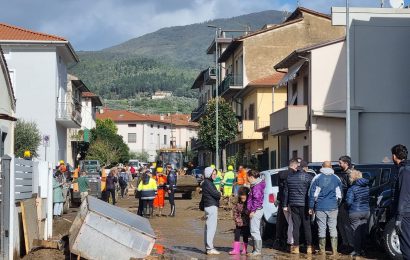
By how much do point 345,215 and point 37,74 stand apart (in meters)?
31.7

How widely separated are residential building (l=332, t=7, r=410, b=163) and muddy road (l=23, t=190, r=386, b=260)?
314 inches

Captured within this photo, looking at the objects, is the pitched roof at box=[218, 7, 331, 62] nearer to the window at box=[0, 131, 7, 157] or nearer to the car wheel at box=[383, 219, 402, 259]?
the window at box=[0, 131, 7, 157]

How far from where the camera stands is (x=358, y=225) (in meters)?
14.7

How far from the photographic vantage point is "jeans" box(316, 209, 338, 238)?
15133mm

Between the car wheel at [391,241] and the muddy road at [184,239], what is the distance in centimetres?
88

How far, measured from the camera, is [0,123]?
847 inches

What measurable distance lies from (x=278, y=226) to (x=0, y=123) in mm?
8906

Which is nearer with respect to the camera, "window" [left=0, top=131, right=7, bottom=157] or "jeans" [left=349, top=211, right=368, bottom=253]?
"jeans" [left=349, top=211, right=368, bottom=253]

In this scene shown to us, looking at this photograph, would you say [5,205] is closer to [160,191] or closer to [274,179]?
[274,179]

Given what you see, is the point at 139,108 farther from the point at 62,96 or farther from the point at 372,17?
the point at 372,17

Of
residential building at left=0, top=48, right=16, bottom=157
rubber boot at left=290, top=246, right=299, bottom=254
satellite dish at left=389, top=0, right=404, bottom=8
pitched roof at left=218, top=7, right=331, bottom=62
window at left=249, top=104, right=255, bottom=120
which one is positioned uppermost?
pitched roof at left=218, top=7, right=331, bottom=62

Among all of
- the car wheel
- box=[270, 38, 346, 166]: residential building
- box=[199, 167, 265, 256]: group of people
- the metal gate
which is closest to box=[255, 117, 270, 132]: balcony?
box=[270, 38, 346, 166]: residential building

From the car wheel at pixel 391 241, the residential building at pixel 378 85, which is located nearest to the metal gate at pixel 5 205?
the car wheel at pixel 391 241

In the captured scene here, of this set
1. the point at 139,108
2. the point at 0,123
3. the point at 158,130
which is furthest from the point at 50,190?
the point at 139,108
